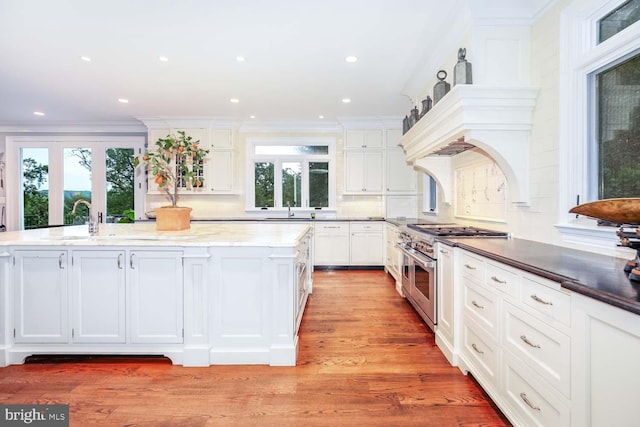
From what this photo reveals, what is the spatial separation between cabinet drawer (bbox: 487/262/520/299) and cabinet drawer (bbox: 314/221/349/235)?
375 cm

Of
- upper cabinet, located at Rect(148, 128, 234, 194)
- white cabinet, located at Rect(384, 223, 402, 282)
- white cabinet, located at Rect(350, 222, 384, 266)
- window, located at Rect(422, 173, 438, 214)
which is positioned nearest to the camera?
white cabinet, located at Rect(384, 223, 402, 282)

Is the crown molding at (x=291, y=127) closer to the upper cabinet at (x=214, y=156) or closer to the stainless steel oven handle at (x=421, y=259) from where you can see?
the upper cabinet at (x=214, y=156)

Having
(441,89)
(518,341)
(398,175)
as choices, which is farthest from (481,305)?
(398,175)

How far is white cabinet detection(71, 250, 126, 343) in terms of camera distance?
2.34 meters

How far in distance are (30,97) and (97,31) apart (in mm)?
Result: 2799

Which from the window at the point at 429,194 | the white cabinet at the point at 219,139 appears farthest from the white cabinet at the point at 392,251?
the white cabinet at the point at 219,139

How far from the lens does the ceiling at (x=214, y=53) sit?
8.71 ft

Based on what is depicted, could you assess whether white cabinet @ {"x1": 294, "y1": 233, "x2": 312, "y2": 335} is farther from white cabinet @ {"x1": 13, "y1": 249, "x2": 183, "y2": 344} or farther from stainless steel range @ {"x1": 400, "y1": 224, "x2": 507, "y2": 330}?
stainless steel range @ {"x1": 400, "y1": 224, "x2": 507, "y2": 330}

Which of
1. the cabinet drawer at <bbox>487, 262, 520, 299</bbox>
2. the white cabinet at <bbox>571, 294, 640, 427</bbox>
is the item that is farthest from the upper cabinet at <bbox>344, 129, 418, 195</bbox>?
the white cabinet at <bbox>571, 294, 640, 427</bbox>

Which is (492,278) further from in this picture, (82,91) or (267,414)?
(82,91)

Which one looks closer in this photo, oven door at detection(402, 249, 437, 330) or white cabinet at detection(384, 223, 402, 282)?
oven door at detection(402, 249, 437, 330)

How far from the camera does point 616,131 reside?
1863 millimetres

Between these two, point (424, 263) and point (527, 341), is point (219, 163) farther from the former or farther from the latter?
point (527, 341)

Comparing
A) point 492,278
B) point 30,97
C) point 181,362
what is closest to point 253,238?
point 181,362
